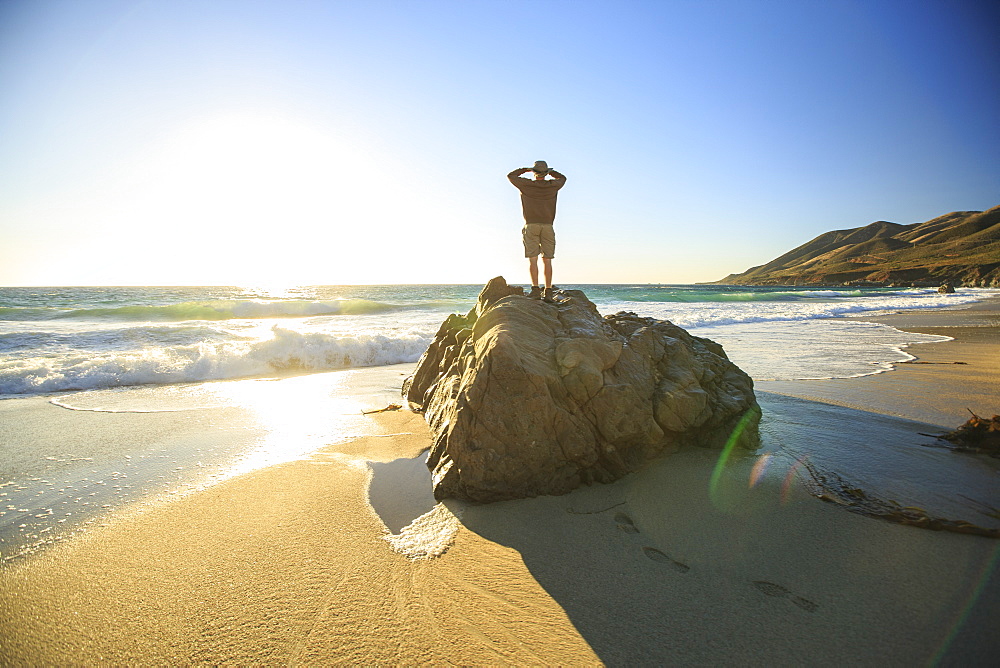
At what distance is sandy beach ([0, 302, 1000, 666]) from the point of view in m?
1.98

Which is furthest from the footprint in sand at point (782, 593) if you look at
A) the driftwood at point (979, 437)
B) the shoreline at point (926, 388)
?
the shoreline at point (926, 388)

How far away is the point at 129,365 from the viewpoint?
8328mm

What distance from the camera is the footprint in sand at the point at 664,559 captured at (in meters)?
2.49

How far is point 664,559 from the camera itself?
2.58m

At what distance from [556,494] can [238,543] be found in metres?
2.30

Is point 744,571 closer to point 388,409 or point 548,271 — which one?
point 548,271

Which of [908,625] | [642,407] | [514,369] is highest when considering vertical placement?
[514,369]

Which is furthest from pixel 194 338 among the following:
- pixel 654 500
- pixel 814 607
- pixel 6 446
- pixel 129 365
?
pixel 814 607

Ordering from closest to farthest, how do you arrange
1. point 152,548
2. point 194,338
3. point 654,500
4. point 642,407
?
point 152,548
point 654,500
point 642,407
point 194,338

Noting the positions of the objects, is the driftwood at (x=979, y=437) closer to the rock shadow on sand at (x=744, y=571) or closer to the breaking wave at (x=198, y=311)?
the rock shadow on sand at (x=744, y=571)

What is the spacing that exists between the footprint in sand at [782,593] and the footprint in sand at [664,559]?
37cm

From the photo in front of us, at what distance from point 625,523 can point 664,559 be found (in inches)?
16.1

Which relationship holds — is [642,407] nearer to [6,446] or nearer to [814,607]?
[814,607]

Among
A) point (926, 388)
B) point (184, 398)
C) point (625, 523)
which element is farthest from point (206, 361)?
point (926, 388)
